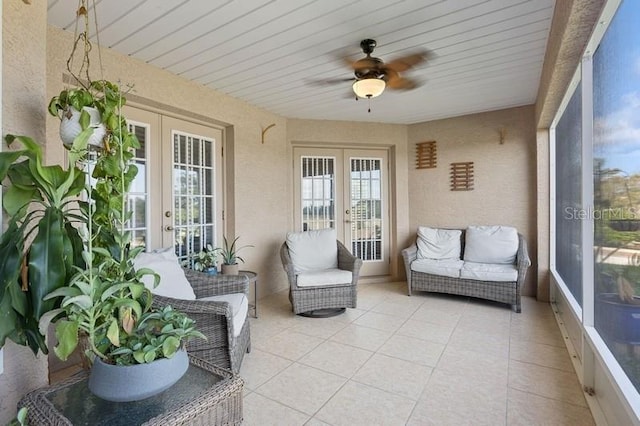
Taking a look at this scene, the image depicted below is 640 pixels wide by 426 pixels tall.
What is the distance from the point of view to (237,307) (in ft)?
Result: 7.11

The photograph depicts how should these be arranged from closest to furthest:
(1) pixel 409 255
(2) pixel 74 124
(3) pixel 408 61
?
1. (2) pixel 74 124
2. (3) pixel 408 61
3. (1) pixel 409 255

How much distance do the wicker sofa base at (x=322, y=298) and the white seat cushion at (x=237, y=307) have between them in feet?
3.07

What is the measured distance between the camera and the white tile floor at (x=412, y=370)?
5.82 feet

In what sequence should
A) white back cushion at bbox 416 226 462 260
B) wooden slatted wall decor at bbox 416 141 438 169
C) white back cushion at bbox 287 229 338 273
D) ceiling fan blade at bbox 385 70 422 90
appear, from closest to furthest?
ceiling fan blade at bbox 385 70 422 90
white back cushion at bbox 287 229 338 273
white back cushion at bbox 416 226 462 260
wooden slatted wall decor at bbox 416 141 438 169

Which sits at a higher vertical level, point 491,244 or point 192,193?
point 192,193

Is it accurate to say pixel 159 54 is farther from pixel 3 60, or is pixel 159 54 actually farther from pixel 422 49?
Result: pixel 422 49

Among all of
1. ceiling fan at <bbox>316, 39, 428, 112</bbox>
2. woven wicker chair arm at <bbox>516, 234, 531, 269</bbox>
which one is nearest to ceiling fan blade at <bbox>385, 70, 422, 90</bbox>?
ceiling fan at <bbox>316, 39, 428, 112</bbox>

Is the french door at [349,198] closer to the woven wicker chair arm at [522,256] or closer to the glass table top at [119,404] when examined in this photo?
the woven wicker chair arm at [522,256]

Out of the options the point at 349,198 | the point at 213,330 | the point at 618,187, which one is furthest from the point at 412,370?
the point at 349,198

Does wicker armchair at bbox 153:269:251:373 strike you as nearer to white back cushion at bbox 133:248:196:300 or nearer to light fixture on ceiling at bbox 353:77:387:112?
white back cushion at bbox 133:248:196:300

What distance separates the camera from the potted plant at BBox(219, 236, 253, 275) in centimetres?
311

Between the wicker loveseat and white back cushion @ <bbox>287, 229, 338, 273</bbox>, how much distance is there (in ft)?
3.39

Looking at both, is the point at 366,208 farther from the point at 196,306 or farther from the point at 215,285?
the point at 196,306

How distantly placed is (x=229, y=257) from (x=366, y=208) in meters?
2.36
